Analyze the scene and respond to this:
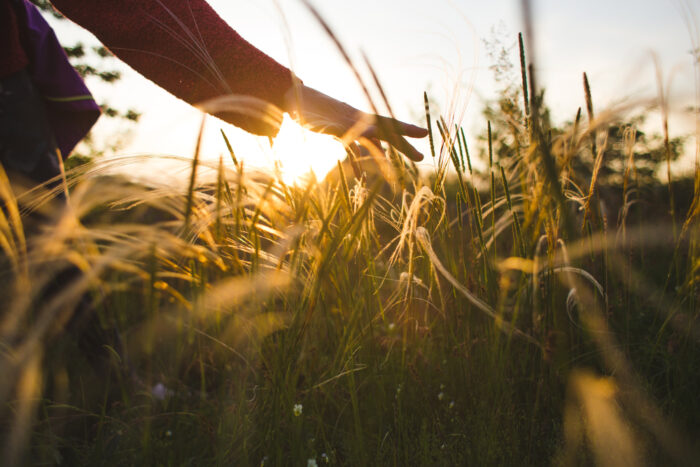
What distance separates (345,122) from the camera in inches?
42.0

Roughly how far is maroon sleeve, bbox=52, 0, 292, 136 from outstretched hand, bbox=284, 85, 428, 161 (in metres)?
0.11

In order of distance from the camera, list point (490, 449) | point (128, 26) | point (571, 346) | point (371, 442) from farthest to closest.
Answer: point (128, 26)
point (571, 346)
point (371, 442)
point (490, 449)

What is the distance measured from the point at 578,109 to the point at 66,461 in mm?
1530

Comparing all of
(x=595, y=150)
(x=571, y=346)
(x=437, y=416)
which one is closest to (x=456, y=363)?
(x=437, y=416)

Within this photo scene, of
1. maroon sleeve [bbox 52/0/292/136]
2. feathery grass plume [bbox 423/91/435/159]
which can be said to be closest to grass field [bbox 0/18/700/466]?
feathery grass plume [bbox 423/91/435/159]

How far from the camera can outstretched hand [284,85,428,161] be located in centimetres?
88

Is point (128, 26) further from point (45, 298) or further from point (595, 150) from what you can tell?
point (595, 150)

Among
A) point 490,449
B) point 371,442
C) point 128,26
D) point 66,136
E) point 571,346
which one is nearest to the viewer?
point 490,449

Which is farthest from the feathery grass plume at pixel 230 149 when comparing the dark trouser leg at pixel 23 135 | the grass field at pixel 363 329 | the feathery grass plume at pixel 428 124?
the dark trouser leg at pixel 23 135

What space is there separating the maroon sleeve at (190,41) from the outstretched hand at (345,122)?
106 mm

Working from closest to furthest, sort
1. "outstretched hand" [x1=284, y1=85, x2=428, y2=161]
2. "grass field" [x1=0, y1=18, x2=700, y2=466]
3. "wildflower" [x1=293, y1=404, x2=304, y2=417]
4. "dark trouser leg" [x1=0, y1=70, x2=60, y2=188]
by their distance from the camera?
"grass field" [x1=0, y1=18, x2=700, y2=466] → "outstretched hand" [x1=284, y1=85, x2=428, y2=161] → "wildflower" [x1=293, y1=404, x2=304, y2=417] → "dark trouser leg" [x1=0, y1=70, x2=60, y2=188]

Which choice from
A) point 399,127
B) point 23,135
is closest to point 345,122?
point 399,127

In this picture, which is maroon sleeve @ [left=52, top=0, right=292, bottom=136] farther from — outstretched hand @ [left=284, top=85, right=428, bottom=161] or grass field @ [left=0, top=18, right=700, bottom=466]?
grass field @ [left=0, top=18, right=700, bottom=466]

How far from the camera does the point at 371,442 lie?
3.15 ft
